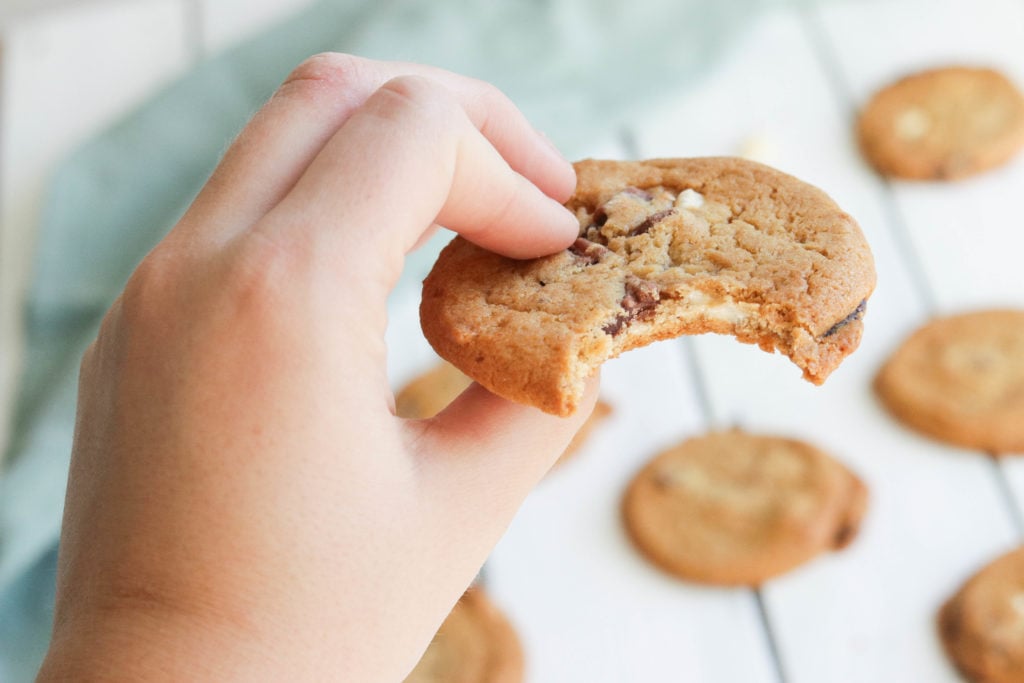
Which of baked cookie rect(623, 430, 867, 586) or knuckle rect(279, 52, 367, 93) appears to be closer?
knuckle rect(279, 52, 367, 93)

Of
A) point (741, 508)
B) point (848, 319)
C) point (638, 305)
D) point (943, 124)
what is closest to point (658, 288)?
point (638, 305)

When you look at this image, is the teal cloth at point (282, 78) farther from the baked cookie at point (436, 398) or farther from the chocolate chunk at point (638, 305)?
the chocolate chunk at point (638, 305)

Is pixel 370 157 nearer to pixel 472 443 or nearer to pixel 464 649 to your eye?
pixel 472 443

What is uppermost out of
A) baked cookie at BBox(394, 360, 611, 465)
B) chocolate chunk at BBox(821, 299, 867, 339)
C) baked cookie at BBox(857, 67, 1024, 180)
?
chocolate chunk at BBox(821, 299, 867, 339)

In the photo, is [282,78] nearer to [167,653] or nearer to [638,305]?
[638,305]

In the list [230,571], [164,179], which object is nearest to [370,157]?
[230,571]

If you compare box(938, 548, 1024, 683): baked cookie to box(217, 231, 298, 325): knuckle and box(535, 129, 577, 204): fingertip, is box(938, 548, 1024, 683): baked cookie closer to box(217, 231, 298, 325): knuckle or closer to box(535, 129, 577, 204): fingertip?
box(535, 129, 577, 204): fingertip

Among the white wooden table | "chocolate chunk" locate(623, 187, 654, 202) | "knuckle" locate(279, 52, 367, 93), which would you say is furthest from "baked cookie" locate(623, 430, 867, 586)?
"knuckle" locate(279, 52, 367, 93)
